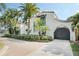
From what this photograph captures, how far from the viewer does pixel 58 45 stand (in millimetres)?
4699

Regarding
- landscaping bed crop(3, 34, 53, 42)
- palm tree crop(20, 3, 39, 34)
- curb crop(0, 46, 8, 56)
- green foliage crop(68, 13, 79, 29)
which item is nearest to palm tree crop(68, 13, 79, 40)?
green foliage crop(68, 13, 79, 29)

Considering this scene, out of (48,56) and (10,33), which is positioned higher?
(10,33)

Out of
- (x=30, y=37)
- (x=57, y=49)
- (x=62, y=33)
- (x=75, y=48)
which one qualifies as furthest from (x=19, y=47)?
(x=75, y=48)

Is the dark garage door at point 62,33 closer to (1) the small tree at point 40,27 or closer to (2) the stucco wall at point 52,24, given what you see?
(2) the stucco wall at point 52,24

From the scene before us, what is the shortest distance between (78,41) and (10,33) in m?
1.11

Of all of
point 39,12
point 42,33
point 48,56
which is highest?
point 39,12

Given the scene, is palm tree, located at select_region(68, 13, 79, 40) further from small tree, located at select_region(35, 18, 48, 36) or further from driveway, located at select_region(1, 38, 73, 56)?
small tree, located at select_region(35, 18, 48, 36)

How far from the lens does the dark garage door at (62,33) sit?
4.73 m

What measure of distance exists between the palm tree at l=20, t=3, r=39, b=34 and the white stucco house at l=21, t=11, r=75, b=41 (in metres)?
0.07

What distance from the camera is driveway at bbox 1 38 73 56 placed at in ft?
15.1

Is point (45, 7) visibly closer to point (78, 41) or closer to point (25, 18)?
point (25, 18)

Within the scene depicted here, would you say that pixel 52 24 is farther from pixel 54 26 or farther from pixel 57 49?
pixel 57 49

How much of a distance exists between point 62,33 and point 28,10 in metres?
0.67

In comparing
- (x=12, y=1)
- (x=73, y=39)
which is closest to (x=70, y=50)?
(x=73, y=39)
